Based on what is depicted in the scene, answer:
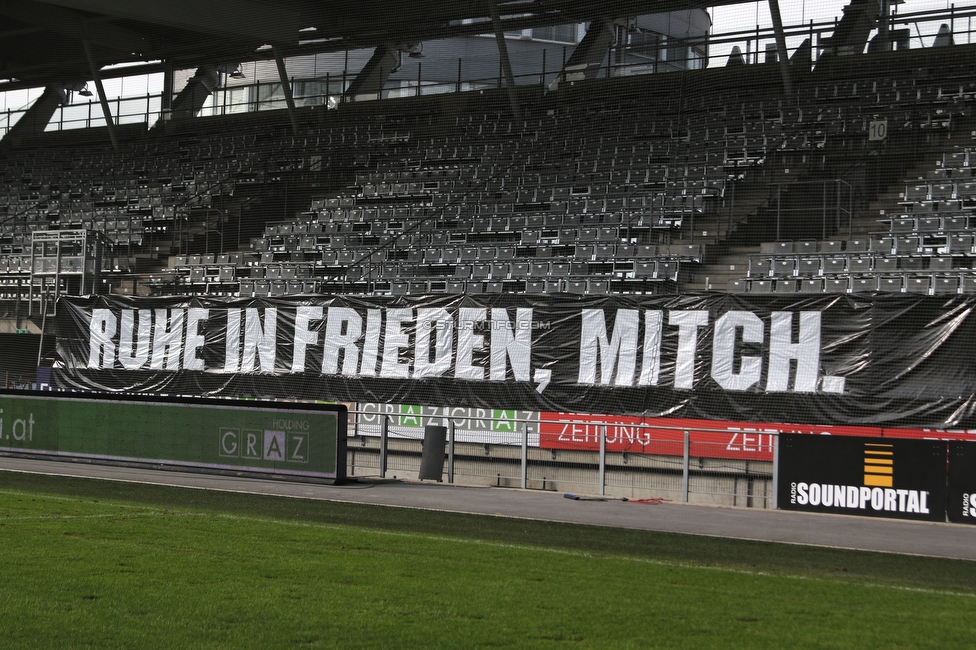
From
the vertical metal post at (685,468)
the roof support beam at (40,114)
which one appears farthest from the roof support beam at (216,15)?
the vertical metal post at (685,468)

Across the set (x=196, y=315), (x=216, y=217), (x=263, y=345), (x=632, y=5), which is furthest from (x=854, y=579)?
(x=216, y=217)

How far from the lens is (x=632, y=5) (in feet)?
89.1

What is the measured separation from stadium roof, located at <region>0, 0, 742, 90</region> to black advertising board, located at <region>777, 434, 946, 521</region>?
15.8m

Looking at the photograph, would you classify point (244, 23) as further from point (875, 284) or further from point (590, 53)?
point (875, 284)

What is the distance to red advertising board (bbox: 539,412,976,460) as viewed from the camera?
14.6m

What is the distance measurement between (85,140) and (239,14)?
39.8 feet

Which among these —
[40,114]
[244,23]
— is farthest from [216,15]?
[40,114]

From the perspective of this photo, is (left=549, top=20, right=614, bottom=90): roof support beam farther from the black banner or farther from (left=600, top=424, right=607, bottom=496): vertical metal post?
(left=600, top=424, right=607, bottom=496): vertical metal post

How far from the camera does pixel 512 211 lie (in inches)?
939

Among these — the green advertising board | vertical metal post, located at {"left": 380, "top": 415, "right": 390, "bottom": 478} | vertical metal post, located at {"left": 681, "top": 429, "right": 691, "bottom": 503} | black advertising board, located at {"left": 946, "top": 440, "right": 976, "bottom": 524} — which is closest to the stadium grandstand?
vertical metal post, located at {"left": 681, "top": 429, "right": 691, "bottom": 503}

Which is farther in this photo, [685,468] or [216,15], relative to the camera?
[216,15]

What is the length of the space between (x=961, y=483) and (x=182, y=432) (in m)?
11.9

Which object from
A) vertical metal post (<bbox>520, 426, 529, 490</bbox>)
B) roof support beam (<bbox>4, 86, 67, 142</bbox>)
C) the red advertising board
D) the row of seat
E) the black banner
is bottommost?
vertical metal post (<bbox>520, 426, 529, 490</bbox>)

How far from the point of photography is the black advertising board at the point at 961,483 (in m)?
12.8
